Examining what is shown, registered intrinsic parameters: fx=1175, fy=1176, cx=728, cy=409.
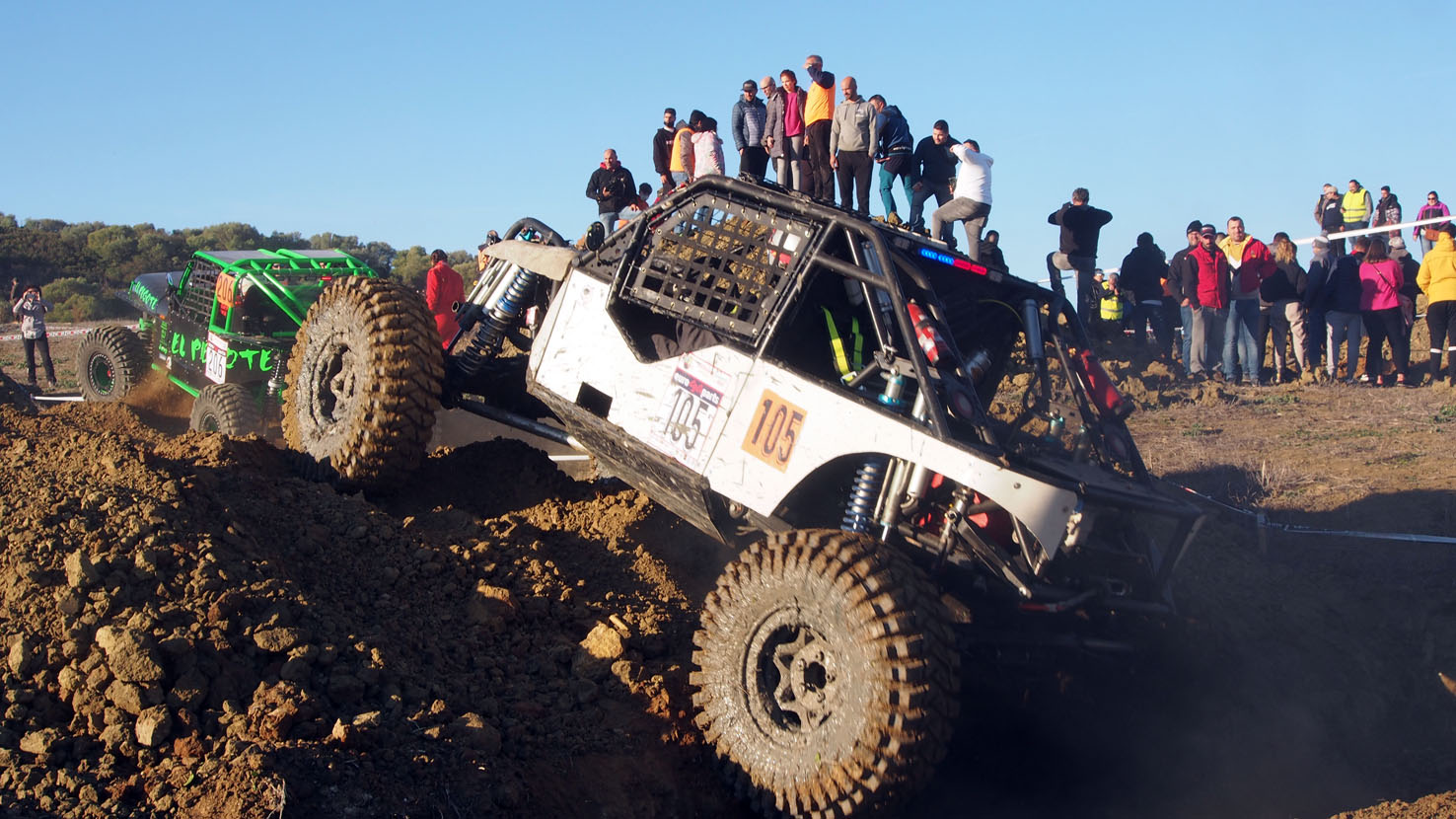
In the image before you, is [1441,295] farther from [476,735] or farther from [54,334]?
[54,334]

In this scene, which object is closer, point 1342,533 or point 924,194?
point 1342,533

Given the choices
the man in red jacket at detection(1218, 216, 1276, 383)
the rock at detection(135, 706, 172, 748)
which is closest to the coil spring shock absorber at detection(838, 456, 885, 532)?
the rock at detection(135, 706, 172, 748)

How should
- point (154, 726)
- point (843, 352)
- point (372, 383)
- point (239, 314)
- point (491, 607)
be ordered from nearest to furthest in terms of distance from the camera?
point (154, 726) → point (843, 352) → point (491, 607) → point (372, 383) → point (239, 314)

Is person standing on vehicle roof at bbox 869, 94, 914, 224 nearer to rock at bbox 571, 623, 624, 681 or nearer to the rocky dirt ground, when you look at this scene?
the rocky dirt ground

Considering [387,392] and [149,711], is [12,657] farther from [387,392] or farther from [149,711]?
[387,392]

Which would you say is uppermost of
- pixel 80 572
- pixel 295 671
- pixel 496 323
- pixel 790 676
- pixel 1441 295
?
pixel 1441 295

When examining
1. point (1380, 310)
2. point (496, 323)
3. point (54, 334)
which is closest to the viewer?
point (496, 323)

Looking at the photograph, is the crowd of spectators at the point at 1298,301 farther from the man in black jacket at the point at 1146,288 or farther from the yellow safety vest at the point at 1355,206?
the yellow safety vest at the point at 1355,206

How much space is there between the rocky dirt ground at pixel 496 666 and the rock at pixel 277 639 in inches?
0.5

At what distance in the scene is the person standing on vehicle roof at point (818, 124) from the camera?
10.7m

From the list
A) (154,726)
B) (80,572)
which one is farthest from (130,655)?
(80,572)

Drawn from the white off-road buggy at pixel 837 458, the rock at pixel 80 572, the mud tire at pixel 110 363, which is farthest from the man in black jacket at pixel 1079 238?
the mud tire at pixel 110 363

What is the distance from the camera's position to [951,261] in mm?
5805

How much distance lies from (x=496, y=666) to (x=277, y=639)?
38.4 inches
